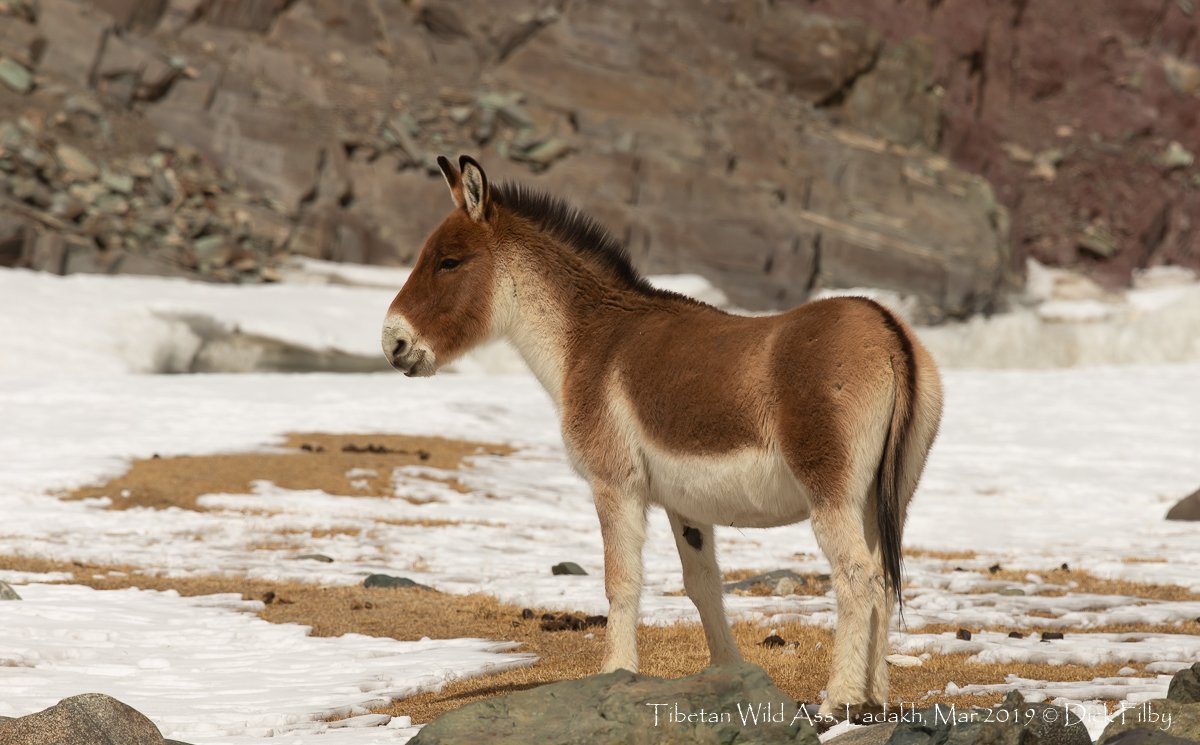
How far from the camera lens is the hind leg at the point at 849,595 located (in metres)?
7.66

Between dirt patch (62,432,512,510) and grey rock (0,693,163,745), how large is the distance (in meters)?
14.7

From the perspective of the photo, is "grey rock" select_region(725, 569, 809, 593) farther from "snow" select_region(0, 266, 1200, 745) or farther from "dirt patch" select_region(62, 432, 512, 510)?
"dirt patch" select_region(62, 432, 512, 510)

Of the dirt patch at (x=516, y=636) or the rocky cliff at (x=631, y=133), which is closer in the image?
the dirt patch at (x=516, y=636)

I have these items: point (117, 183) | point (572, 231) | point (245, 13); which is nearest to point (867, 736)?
point (572, 231)

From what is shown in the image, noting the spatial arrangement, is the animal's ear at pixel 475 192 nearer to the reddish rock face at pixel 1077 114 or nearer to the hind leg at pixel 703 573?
the hind leg at pixel 703 573

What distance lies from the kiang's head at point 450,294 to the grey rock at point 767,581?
655 centimetres

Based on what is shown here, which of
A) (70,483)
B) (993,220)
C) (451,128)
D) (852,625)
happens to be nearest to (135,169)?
(451,128)

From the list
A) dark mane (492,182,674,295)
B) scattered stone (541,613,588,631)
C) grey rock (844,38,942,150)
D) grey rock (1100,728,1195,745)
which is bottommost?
scattered stone (541,613,588,631)

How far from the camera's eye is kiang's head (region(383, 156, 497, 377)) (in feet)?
30.4

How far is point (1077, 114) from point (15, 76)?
229ft

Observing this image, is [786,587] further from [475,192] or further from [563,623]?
[475,192]

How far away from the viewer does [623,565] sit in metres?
8.43

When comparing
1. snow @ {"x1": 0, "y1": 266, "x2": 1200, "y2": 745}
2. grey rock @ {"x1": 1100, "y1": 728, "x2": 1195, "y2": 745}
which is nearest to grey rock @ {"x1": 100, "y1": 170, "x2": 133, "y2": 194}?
snow @ {"x1": 0, "y1": 266, "x2": 1200, "y2": 745}

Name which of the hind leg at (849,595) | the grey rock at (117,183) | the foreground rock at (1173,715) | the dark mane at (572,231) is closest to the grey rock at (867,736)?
the hind leg at (849,595)
